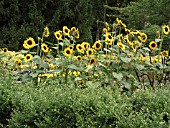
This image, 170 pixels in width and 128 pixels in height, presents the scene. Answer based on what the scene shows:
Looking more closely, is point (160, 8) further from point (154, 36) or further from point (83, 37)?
point (83, 37)

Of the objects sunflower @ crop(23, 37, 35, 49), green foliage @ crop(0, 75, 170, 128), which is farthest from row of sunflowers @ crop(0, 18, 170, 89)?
green foliage @ crop(0, 75, 170, 128)

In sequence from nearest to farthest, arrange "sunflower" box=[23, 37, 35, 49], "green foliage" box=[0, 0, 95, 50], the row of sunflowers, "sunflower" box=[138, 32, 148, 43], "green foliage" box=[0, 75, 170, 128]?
"green foliage" box=[0, 75, 170, 128] < the row of sunflowers < "sunflower" box=[23, 37, 35, 49] < "sunflower" box=[138, 32, 148, 43] < "green foliage" box=[0, 0, 95, 50]

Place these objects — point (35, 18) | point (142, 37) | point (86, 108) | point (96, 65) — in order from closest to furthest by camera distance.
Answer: point (86, 108), point (96, 65), point (142, 37), point (35, 18)

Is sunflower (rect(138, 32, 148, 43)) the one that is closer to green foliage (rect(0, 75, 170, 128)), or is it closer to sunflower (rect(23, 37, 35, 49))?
sunflower (rect(23, 37, 35, 49))

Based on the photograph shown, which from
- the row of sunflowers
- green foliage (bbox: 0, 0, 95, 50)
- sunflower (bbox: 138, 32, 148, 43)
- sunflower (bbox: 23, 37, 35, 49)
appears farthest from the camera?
green foliage (bbox: 0, 0, 95, 50)

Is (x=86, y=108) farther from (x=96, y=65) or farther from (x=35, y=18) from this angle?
(x=35, y=18)

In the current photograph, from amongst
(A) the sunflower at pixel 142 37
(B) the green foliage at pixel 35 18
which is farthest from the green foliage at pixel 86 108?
(B) the green foliage at pixel 35 18

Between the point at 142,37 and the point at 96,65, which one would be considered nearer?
the point at 96,65

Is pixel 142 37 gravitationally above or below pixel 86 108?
above

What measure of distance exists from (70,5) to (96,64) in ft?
23.4

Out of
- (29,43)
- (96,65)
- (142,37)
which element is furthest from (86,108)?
(142,37)

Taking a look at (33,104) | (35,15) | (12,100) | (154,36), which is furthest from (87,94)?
(35,15)

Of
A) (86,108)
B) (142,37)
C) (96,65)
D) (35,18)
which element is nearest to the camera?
(86,108)

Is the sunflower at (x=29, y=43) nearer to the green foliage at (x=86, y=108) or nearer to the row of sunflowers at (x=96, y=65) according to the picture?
the row of sunflowers at (x=96, y=65)
